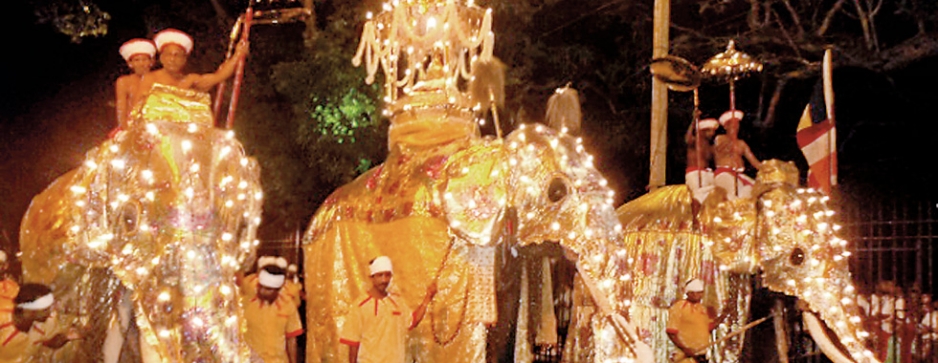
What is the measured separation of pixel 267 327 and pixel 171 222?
3.04m

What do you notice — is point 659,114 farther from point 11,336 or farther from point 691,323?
point 11,336

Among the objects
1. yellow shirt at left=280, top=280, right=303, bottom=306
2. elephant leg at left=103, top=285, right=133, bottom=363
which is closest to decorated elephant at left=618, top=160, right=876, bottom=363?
yellow shirt at left=280, top=280, right=303, bottom=306

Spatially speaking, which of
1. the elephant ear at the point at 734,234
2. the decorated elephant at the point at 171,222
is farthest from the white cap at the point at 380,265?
the elephant ear at the point at 734,234

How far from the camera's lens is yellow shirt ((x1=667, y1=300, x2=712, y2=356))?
848 centimetres

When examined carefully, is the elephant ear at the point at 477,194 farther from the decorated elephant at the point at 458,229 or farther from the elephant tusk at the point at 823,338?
the elephant tusk at the point at 823,338

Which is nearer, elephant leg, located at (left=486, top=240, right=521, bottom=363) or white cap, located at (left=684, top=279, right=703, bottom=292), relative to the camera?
white cap, located at (left=684, top=279, right=703, bottom=292)

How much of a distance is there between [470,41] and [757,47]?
8316 mm

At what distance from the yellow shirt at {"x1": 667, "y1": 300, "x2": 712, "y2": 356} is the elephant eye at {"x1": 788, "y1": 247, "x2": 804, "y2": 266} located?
34.1 inches

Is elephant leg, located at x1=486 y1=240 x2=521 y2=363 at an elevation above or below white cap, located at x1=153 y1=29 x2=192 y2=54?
below

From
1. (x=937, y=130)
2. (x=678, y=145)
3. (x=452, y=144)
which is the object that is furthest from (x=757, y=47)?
(x=452, y=144)

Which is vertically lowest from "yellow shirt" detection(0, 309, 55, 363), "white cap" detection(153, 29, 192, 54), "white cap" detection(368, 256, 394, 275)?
"yellow shirt" detection(0, 309, 55, 363)

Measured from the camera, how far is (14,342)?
22.6 feet

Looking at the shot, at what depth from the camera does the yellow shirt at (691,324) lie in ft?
27.8

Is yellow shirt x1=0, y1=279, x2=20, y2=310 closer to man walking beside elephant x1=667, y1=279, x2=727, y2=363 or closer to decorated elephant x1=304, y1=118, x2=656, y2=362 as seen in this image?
decorated elephant x1=304, y1=118, x2=656, y2=362
